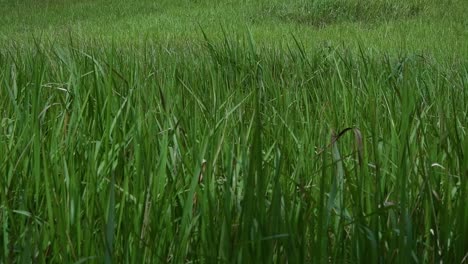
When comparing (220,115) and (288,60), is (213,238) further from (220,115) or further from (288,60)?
(288,60)

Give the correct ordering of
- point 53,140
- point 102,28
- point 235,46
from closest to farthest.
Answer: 1. point 53,140
2. point 235,46
3. point 102,28

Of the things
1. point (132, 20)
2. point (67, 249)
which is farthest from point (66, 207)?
point (132, 20)

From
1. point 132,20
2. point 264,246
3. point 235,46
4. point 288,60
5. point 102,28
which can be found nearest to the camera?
point 264,246

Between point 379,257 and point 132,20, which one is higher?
point 379,257

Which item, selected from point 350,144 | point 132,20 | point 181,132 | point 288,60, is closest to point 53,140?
point 181,132

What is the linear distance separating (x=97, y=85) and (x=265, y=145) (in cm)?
35

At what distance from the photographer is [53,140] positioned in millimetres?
1028

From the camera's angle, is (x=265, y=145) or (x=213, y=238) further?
(x=265, y=145)

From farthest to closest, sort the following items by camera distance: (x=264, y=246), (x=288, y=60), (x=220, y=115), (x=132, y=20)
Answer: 1. (x=132, y=20)
2. (x=288, y=60)
3. (x=220, y=115)
4. (x=264, y=246)

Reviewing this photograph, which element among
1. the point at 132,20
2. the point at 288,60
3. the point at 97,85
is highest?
the point at 97,85

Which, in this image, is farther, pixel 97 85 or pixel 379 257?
pixel 97 85

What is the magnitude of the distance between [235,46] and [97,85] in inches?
37.6

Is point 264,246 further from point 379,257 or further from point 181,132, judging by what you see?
point 181,132

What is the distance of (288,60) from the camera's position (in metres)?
2.34
